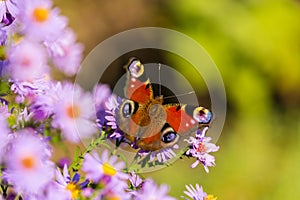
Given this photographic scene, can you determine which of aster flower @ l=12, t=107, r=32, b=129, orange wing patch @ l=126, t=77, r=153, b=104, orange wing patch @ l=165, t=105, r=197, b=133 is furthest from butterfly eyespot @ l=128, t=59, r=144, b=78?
aster flower @ l=12, t=107, r=32, b=129

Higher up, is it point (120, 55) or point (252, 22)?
point (252, 22)

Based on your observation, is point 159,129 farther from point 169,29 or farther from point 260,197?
point 169,29

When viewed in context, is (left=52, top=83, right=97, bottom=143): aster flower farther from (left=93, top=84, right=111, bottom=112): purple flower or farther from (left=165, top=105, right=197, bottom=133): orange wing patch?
(left=165, top=105, right=197, bottom=133): orange wing patch

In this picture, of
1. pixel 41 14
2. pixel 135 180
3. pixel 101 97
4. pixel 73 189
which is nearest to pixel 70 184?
pixel 73 189

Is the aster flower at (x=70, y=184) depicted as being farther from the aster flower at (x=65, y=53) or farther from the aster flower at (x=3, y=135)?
the aster flower at (x=65, y=53)

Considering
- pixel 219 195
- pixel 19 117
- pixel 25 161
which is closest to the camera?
pixel 25 161

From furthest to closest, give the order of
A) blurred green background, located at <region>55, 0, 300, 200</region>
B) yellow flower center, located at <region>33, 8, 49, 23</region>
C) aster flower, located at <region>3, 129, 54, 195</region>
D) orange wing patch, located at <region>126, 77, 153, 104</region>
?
1. blurred green background, located at <region>55, 0, 300, 200</region>
2. orange wing patch, located at <region>126, 77, 153, 104</region>
3. yellow flower center, located at <region>33, 8, 49, 23</region>
4. aster flower, located at <region>3, 129, 54, 195</region>

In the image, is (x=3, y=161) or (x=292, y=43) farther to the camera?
(x=292, y=43)

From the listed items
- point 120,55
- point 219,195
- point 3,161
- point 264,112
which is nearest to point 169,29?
point 120,55

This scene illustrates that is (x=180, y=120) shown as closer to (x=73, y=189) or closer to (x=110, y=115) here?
(x=110, y=115)
